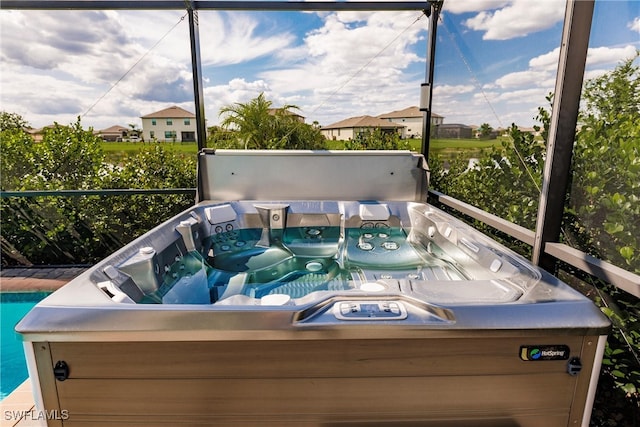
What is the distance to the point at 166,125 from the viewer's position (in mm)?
3688

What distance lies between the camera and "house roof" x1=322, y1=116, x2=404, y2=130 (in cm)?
366

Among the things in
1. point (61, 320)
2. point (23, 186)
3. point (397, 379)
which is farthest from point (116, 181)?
point (397, 379)

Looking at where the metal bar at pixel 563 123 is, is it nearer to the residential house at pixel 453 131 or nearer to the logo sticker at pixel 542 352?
the logo sticker at pixel 542 352

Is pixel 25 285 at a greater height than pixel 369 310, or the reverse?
pixel 369 310

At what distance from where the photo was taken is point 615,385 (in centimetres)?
123

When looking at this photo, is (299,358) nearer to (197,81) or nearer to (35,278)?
(197,81)

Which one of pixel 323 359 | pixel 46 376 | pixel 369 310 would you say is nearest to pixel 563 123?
pixel 369 310

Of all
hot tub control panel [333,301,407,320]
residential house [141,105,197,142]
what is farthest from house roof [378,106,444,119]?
hot tub control panel [333,301,407,320]

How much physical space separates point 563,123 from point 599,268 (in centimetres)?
51

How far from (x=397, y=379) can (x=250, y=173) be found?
191 cm

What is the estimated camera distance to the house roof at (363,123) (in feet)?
12.0

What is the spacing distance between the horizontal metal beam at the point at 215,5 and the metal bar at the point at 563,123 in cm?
158

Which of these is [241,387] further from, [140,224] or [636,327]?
[140,224]

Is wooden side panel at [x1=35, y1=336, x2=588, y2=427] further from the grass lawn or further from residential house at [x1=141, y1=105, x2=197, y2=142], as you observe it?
residential house at [x1=141, y1=105, x2=197, y2=142]
